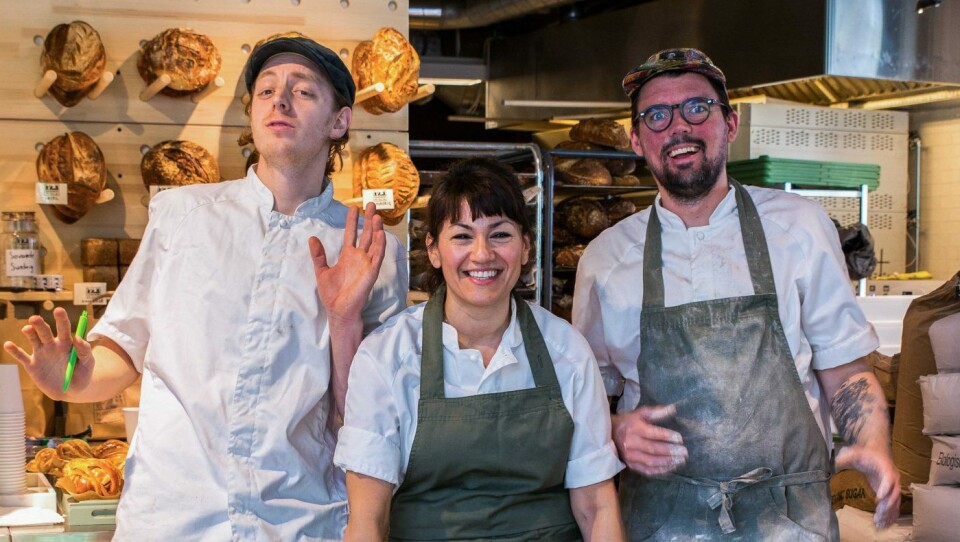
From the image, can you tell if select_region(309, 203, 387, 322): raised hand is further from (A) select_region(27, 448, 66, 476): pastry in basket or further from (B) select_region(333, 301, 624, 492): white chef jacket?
(A) select_region(27, 448, 66, 476): pastry in basket

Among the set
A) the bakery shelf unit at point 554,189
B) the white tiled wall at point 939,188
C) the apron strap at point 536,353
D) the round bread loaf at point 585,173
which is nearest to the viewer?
the apron strap at point 536,353

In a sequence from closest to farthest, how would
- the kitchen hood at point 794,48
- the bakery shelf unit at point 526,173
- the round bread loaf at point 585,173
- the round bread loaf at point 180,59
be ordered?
the round bread loaf at point 180,59 → the bakery shelf unit at point 526,173 → the round bread loaf at point 585,173 → the kitchen hood at point 794,48

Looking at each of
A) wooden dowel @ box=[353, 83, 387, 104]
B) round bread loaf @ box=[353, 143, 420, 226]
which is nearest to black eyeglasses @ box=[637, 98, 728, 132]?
wooden dowel @ box=[353, 83, 387, 104]

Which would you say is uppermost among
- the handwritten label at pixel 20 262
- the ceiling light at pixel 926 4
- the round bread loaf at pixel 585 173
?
the ceiling light at pixel 926 4

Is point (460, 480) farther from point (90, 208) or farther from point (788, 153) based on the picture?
point (788, 153)

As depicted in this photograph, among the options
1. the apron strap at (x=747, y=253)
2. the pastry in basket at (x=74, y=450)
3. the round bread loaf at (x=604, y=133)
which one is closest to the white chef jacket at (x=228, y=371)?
the apron strap at (x=747, y=253)

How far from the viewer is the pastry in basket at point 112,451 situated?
2.90 m

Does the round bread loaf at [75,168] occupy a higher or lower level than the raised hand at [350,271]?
higher

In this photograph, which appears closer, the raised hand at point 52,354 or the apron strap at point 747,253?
the raised hand at point 52,354

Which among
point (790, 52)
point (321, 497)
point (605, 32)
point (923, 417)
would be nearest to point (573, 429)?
point (321, 497)

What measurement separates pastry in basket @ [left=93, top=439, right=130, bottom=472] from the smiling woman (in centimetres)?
117

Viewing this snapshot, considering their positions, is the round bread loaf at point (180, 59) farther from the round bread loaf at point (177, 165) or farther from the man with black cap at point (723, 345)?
the man with black cap at point (723, 345)

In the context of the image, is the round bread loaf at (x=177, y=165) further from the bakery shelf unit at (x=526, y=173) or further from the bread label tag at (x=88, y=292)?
the bakery shelf unit at (x=526, y=173)

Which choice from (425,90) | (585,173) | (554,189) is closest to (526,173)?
(554,189)
